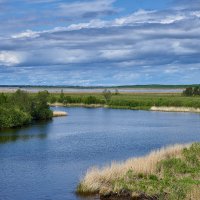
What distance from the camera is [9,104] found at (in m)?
66.2

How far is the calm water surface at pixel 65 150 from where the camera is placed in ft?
79.7

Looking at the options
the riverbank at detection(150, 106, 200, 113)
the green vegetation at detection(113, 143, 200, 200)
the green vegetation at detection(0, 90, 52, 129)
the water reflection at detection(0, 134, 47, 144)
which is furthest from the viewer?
the riverbank at detection(150, 106, 200, 113)

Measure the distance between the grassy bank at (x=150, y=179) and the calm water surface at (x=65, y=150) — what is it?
1.33m

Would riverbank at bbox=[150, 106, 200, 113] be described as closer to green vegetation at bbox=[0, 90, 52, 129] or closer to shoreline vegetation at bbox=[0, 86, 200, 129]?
shoreline vegetation at bbox=[0, 86, 200, 129]

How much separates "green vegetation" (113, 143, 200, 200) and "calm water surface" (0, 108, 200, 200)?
2.60 metres

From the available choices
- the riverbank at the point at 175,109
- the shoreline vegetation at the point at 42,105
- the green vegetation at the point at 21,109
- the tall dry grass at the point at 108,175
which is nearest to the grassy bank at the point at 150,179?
the tall dry grass at the point at 108,175

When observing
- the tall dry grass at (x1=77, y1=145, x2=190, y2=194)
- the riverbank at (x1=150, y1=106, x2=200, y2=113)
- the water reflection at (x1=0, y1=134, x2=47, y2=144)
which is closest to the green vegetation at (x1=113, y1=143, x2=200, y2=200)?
the tall dry grass at (x1=77, y1=145, x2=190, y2=194)

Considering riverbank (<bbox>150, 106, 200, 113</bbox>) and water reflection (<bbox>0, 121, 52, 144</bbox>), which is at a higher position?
riverbank (<bbox>150, 106, 200, 113</bbox>)

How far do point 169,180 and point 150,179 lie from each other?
1104 millimetres

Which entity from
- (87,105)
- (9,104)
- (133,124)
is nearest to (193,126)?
(133,124)

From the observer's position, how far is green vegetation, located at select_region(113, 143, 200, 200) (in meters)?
18.7

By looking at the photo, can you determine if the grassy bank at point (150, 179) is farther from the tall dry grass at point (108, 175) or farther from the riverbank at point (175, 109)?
the riverbank at point (175, 109)

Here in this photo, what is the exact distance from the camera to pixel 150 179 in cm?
2239

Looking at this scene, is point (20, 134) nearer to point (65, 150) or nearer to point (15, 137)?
point (15, 137)
